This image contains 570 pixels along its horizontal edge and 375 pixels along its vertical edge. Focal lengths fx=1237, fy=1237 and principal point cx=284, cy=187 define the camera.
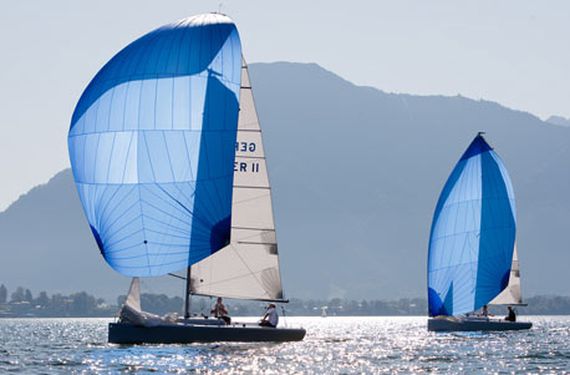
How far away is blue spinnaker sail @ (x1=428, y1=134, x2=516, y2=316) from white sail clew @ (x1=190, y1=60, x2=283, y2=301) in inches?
901

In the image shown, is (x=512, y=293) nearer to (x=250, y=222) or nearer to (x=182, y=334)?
(x=250, y=222)

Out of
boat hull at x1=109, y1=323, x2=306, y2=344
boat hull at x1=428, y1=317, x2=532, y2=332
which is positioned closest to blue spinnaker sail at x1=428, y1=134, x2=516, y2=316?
boat hull at x1=428, y1=317, x2=532, y2=332

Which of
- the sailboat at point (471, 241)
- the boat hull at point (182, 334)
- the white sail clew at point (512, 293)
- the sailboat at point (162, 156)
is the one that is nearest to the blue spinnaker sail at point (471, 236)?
the sailboat at point (471, 241)

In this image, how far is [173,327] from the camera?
1999 inches

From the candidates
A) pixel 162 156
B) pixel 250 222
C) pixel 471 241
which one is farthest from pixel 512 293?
pixel 162 156

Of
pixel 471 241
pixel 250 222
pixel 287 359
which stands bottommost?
pixel 287 359

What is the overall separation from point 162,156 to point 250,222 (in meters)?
7.27

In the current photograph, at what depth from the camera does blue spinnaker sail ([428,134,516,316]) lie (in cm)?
7594

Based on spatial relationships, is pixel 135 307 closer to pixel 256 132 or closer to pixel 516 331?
pixel 256 132

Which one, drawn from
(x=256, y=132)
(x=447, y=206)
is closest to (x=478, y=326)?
(x=447, y=206)

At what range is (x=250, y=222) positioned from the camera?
182 feet

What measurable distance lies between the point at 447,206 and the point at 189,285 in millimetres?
27903

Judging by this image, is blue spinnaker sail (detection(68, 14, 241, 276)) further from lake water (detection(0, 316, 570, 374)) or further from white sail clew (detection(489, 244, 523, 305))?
white sail clew (detection(489, 244, 523, 305))

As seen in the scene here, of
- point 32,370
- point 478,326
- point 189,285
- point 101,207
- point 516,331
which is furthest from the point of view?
point 516,331
